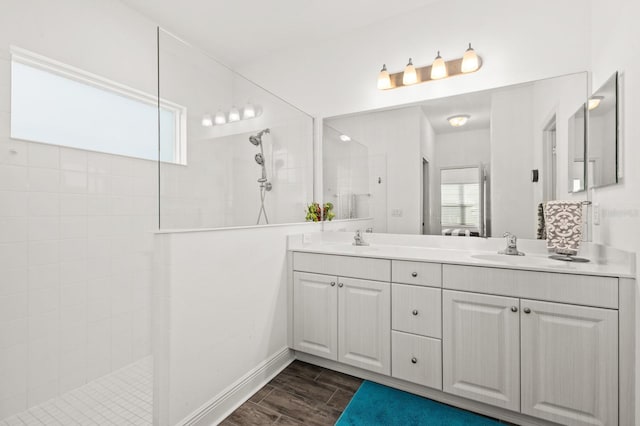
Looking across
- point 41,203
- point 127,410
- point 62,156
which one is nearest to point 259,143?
point 62,156

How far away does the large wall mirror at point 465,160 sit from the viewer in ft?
5.90

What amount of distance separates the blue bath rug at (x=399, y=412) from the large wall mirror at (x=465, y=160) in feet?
3.56

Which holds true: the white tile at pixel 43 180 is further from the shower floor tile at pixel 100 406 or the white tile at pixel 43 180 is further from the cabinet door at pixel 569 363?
the cabinet door at pixel 569 363

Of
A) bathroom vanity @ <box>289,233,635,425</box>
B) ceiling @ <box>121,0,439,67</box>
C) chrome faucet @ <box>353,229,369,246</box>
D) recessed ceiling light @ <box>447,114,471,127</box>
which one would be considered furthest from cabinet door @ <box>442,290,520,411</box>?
ceiling @ <box>121,0,439,67</box>

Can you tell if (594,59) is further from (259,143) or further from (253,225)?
(253,225)

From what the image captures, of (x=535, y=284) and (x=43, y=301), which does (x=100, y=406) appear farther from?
(x=535, y=284)

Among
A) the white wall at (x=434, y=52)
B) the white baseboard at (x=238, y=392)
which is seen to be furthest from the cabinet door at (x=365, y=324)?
the white wall at (x=434, y=52)

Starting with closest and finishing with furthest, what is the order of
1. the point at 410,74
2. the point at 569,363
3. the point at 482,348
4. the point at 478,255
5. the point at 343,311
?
the point at 569,363 → the point at 482,348 → the point at 478,255 → the point at 343,311 → the point at 410,74

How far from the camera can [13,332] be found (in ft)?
5.31

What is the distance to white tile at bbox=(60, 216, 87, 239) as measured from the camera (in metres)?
1.84

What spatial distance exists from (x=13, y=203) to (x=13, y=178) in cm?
14

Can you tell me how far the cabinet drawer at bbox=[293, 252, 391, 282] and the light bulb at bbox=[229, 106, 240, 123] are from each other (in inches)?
40.0

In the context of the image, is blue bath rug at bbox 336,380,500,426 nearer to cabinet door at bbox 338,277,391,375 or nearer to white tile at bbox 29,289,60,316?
cabinet door at bbox 338,277,391,375

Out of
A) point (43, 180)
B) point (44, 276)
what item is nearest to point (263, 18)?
point (43, 180)
